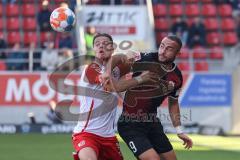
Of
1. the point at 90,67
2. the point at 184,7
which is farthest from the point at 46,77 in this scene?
the point at 90,67

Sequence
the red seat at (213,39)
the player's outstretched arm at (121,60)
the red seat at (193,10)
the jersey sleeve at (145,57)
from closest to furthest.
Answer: the player's outstretched arm at (121,60) → the jersey sleeve at (145,57) → the red seat at (213,39) → the red seat at (193,10)

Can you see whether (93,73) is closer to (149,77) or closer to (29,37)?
(149,77)

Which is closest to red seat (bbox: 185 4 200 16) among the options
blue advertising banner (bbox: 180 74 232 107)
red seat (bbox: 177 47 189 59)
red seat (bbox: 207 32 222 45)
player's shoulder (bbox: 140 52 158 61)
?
red seat (bbox: 207 32 222 45)

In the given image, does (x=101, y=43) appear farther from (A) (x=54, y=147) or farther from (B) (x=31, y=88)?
(B) (x=31, y=88)

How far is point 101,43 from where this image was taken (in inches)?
354

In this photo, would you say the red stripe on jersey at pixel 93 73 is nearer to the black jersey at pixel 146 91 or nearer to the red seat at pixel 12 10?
the black jersey at pixel 146 91

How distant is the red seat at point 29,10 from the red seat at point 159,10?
4.46 m

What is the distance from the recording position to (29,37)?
81.9 ft

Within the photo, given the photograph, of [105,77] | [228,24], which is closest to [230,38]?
[228,24]

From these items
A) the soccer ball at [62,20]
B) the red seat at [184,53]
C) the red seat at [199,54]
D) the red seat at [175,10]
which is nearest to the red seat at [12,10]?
the red seat at [175,10]

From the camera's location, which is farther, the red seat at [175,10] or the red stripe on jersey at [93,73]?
the red seat at [175,10]

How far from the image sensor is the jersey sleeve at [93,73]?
30.5 ft

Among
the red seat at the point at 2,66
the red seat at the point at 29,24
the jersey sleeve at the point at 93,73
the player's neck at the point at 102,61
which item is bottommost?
the red seat at the point at 2,66

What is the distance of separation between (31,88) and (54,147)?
536 cm
